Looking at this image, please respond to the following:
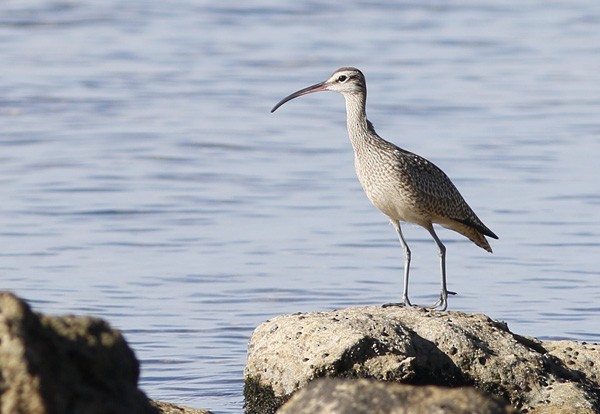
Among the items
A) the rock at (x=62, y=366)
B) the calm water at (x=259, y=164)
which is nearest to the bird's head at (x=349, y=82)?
the calm water at (x=259, y=164)

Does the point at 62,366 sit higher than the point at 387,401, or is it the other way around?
the point at 62,366

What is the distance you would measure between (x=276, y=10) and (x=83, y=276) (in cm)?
1732

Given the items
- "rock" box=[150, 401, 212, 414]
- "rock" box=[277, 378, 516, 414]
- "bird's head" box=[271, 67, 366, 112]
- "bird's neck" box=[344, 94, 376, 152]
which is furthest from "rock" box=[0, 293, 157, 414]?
"bird's head" box=[271, 67, 366, 112]

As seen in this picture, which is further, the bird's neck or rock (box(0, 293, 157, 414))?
the bird's neck

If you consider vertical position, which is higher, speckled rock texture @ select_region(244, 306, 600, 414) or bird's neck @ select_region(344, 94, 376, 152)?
bird's neck @ select_region(344, 94, 376, 152)

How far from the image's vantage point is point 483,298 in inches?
436

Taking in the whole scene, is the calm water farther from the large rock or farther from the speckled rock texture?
the large rock

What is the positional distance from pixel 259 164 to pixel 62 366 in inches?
464

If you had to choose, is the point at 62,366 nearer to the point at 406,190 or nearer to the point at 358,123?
the point at 406,190

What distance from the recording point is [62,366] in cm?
457

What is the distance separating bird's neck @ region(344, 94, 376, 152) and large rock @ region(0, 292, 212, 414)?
16.7 feet

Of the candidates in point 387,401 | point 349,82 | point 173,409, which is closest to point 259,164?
point 349,82

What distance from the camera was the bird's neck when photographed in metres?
9.83

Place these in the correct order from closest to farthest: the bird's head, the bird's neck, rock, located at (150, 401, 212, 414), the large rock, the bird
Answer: the large rock
rock, located at (150, 401, 212, 414)
the bird
the bird's neck
the bird's head
